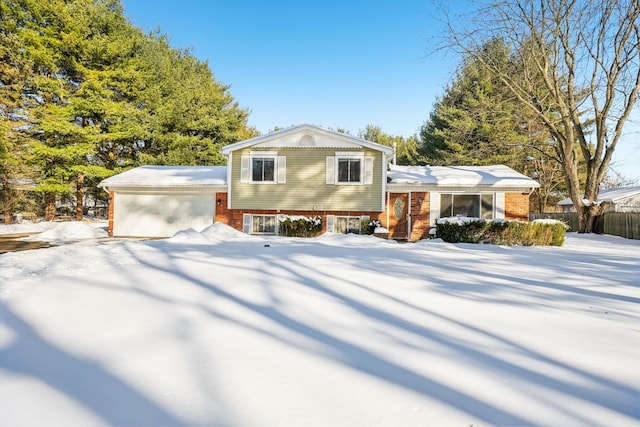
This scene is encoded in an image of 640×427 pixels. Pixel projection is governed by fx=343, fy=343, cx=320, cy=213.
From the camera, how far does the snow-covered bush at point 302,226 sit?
1351cm

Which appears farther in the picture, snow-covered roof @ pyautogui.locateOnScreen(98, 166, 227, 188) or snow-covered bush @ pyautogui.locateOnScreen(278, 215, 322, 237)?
snow-covered roof @ pyautogui.locateOnScreen(98, 166, 227, 188)

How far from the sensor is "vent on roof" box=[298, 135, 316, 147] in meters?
14.0

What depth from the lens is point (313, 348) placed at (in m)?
2.75

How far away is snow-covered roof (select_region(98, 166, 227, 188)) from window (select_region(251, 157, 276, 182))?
4.68 feet

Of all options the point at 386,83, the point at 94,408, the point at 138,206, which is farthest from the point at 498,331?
the point at 386,83

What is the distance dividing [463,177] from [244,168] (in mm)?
9290

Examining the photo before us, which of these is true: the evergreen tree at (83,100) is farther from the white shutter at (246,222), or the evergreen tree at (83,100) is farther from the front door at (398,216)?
the front door at (398,216)

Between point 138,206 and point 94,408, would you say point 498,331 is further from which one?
point 138,206

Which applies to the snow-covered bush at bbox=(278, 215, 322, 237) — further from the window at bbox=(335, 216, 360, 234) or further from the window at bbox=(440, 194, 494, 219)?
the window at bbox=(440, 194, 494, 219)

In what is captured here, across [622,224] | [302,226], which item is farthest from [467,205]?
[622,224]

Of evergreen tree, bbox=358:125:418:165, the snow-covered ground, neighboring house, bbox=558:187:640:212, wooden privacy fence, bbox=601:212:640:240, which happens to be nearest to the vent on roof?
the snow-covered ground

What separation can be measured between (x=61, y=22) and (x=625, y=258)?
87.1 ft

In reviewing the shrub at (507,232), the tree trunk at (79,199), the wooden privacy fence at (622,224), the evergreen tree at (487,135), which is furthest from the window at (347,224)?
the tree trunk at (79,199)

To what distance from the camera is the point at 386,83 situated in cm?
1920
